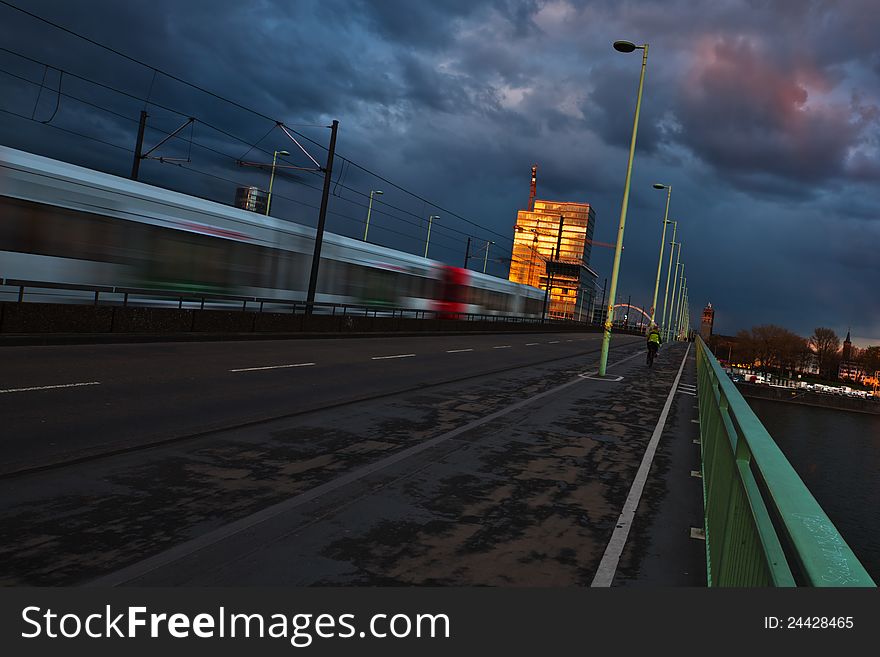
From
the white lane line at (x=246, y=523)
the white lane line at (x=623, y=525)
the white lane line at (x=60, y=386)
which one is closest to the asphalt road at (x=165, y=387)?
the white lane line at (x=60, y=386)

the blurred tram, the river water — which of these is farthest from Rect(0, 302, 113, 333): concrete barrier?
the river water

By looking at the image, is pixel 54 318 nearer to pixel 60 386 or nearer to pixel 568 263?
pixel 60 386

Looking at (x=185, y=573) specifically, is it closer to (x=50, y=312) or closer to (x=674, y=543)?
(x=674, y=543)

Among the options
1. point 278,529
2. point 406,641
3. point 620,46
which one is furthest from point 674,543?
point 620,46

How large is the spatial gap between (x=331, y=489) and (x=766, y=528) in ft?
13.7

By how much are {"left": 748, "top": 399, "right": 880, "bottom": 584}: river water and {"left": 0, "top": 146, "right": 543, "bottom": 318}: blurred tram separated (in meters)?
17.7

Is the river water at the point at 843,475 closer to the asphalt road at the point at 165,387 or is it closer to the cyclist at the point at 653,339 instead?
the cyclist at the point at 653,339

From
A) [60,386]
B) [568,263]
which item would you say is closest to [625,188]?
[60,386]

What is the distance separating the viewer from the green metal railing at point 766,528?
5.81 ft

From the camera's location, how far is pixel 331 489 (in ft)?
19.8

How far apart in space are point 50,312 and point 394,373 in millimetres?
8432

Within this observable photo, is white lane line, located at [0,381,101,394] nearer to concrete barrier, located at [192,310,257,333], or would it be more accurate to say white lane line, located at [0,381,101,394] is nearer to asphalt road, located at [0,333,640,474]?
asphalt road, located at [0,333,640,474]

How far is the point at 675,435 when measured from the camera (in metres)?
10.7

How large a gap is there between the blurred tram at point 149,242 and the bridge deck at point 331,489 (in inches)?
253
